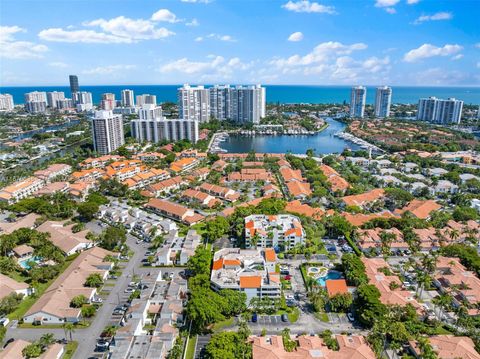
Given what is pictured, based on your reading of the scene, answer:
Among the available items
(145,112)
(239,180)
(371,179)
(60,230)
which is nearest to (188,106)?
(145,112)

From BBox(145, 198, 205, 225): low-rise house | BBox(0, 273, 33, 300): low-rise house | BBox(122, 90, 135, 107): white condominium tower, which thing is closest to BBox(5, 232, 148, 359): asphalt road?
BBox(0, 273, 33, 300): low-rise house

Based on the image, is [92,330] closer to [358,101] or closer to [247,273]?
[247,273]

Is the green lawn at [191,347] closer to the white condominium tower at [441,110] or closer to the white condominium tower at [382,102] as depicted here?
the white condominium tower at [441,110]

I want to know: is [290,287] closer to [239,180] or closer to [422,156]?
[239,180]

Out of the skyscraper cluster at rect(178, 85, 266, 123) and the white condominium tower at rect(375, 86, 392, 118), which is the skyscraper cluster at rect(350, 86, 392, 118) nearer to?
the white condominium tower at rect(375, 86, 392, 118)

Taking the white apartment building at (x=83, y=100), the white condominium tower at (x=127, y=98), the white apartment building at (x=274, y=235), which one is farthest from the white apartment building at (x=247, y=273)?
the white apartment building at (x=83, y=100)

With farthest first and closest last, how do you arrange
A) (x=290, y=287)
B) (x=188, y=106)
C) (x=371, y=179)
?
(x=188, y=106) → (x=371, y=179) → (x=290, y=287)
